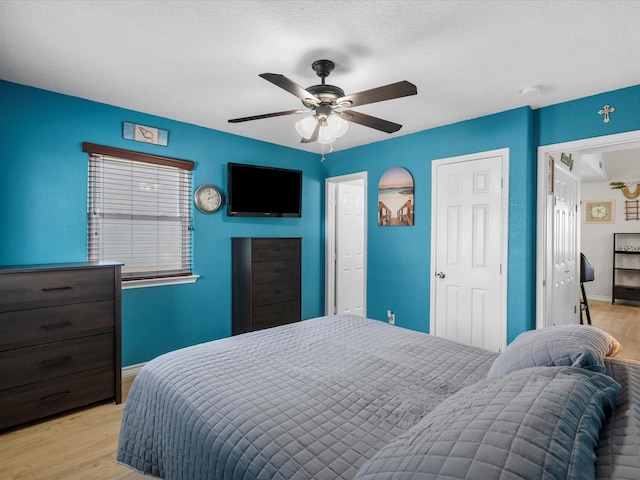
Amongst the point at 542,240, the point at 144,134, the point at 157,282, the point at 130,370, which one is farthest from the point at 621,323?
the point at 144,134

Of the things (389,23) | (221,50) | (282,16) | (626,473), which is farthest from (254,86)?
(626,473)

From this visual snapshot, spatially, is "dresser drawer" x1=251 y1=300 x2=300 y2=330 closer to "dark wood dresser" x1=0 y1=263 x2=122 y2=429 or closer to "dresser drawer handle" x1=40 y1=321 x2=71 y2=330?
"dark wood dresser" x1=0 y1=263 x2=122 y2=429

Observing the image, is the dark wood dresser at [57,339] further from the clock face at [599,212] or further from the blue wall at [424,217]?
the clock face at [599,212]

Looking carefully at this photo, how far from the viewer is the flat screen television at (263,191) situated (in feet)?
12.3

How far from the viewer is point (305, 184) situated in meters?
4.58

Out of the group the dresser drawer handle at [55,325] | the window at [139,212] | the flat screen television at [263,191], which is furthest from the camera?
the flat screen television at [263,191]

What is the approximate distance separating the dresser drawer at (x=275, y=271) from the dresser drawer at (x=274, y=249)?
54mm

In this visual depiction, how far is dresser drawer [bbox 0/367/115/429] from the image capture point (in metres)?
2.22

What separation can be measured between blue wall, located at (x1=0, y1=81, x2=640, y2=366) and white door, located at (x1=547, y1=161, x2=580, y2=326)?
1.23ft

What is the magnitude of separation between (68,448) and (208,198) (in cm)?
232

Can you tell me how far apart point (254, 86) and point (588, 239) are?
7356 millimetres

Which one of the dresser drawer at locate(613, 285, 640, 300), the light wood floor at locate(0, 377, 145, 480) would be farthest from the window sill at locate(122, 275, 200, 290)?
the dresser drawer at locate(613, 285, 640, 300)

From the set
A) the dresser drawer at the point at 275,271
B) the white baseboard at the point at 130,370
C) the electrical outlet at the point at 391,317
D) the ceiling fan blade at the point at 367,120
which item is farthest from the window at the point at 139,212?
the electrical outlet at the point at 391,317

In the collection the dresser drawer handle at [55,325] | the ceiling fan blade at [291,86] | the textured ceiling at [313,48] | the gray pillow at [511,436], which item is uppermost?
the textured ceiling at [313,48]
